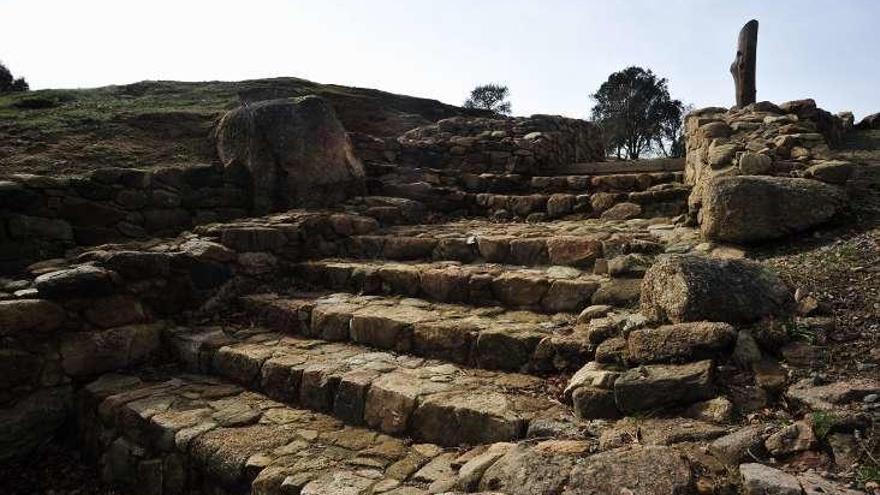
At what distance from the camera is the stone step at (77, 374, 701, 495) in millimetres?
2139

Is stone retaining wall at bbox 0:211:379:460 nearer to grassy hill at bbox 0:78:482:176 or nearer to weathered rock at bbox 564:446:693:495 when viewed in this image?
grassy hill at bbox 0:78:482:176

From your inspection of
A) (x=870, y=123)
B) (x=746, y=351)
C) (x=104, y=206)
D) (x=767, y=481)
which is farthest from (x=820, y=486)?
(x=870, y=123)

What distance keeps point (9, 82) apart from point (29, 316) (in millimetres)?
14992

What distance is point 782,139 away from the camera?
15.4ft

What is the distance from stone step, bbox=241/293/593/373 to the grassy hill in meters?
3.06

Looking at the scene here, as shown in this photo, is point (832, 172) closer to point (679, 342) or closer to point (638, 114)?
point (679, 342)

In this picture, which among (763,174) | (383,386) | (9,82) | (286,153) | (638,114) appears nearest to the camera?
(383,386)

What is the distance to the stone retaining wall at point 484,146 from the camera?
27.7ft

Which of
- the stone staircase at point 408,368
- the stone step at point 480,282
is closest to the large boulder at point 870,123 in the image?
the stone staircase at point 408,368

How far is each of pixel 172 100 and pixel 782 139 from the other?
9.13 m

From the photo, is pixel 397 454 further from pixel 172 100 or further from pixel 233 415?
pixel 172 100

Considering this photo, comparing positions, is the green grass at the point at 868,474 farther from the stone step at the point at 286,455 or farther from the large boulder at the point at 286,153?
the large boulder at the point at 286,153

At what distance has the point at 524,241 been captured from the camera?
485 cm

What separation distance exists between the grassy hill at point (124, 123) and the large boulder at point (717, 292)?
5830 millimetres
